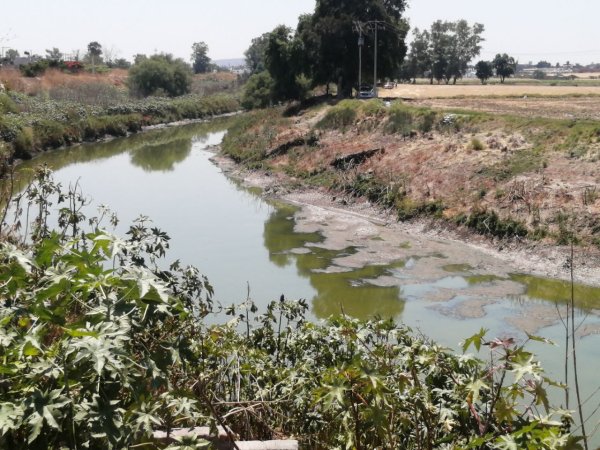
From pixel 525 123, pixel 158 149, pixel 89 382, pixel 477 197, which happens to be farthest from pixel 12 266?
pixel 158 149

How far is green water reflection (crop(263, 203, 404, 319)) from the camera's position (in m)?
12.9

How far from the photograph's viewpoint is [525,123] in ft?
77.7

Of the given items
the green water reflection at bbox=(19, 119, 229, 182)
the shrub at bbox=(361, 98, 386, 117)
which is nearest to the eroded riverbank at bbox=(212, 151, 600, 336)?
the shrub at bbox=(361, 98, 386, 117)

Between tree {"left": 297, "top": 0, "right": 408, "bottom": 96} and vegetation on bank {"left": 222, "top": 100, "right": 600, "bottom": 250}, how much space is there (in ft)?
30.5

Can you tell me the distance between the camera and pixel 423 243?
17766 millimetres

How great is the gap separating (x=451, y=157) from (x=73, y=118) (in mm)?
29413

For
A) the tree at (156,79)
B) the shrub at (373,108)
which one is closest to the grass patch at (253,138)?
the shrub at (373,108)

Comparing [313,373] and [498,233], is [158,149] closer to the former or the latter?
[498,233]

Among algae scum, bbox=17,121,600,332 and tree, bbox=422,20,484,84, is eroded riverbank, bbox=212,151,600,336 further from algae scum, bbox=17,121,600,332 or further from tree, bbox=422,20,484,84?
tree, bbox=422,20,484,84

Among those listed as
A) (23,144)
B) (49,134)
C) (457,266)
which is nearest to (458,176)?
(457,266)

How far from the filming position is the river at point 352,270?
39.5ft

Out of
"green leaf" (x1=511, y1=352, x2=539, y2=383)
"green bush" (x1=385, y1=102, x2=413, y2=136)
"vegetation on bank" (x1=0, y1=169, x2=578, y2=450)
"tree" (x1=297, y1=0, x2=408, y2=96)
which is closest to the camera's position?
"vegetation on bank" (x1=0, y1=169, x2=578, y2=450)

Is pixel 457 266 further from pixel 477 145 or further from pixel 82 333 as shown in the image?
pixel 82 333

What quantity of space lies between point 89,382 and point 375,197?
19.8m
